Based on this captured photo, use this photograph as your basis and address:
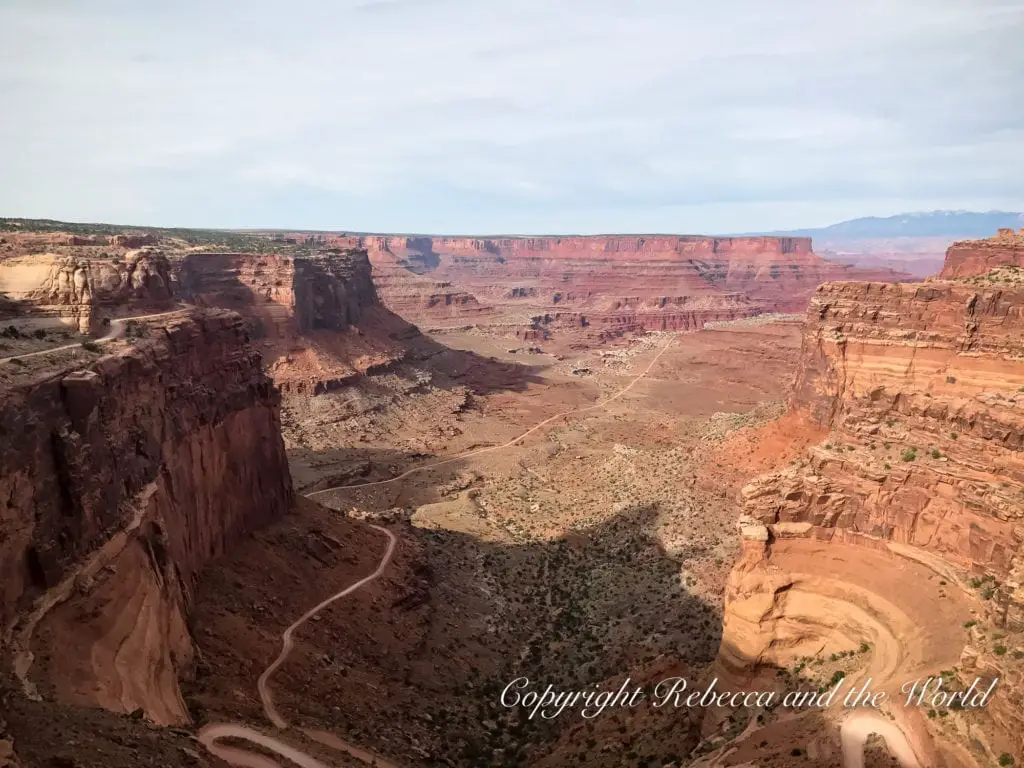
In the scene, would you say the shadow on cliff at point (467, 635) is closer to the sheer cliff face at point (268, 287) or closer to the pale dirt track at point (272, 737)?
the pale dirt track at point (272, 737)

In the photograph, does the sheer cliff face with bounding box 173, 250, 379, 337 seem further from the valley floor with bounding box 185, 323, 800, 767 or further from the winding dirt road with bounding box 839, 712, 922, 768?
the winding dirt road with bounding box 839, 712, 922, 768

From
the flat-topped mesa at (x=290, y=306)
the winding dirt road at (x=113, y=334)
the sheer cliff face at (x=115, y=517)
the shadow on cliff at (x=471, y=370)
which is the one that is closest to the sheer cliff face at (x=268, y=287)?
the flat-topped mesa at (x=290, y=306)

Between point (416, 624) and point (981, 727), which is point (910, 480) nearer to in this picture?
point (981, 727)

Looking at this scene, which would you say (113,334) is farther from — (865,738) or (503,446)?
(503,446)

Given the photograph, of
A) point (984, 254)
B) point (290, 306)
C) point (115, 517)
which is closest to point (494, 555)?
point (115, 517)

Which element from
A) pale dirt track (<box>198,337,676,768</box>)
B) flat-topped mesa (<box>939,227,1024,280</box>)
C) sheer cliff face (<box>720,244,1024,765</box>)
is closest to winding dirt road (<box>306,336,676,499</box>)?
pale dirt track (<box>198,337,676,768</box>)
